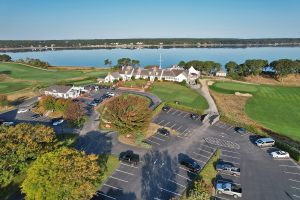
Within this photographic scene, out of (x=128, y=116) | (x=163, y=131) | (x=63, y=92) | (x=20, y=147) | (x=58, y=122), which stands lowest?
(x=163, y=131)

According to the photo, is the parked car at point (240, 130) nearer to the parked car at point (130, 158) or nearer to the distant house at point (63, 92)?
the parked car at point (130, 158)

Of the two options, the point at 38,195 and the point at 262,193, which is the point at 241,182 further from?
the point at 38,195

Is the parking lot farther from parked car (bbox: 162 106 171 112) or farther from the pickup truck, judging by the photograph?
the pickup truck

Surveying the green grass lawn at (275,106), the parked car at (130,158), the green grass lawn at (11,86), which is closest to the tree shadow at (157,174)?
the parked car at (130,158)

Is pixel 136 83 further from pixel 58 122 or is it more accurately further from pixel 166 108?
pixel 58 122

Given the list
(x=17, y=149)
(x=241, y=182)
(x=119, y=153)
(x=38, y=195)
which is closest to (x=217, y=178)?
(x=241, y=182)

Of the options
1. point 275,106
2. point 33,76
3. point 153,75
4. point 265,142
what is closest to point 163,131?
point 265,142

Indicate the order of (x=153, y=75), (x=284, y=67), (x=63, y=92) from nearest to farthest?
(x=63, y=92) < (x=153, y=75) < (x=284, y=67)
